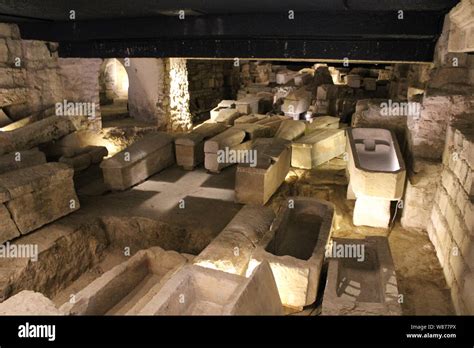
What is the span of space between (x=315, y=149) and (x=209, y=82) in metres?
8.79

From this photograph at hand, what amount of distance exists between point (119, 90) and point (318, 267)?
12.4 metres

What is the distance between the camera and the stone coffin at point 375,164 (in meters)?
4.82

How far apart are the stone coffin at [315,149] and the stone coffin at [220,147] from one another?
1108 mm

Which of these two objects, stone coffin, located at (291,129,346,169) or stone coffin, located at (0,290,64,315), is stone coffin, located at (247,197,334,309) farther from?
stone coffin, located at (291,129,346,169)

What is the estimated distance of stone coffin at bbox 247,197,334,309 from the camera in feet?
11.8

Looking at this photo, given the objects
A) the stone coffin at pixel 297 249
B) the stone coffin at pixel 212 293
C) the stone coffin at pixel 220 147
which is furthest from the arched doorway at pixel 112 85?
the stone coffin at pixel 212 293

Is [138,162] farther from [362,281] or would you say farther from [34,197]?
[362,281]

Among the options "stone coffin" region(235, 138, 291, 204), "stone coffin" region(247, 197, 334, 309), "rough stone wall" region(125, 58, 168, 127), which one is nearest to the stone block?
"stone coffin" region(247, 197, 334, 309)

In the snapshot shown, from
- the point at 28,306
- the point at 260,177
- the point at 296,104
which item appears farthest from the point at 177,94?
the point at 28,306

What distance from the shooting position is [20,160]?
5480 mm

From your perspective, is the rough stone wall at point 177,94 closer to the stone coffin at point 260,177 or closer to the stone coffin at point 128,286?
the stone coffin at point 260,177

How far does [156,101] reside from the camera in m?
9.83

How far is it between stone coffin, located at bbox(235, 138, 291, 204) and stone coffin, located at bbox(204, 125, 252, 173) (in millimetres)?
903

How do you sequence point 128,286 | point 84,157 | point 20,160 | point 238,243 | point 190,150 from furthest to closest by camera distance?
1. point 190,150
2. point 84,157
3. point 20,160
4. point 238,243
5. point 128,286
